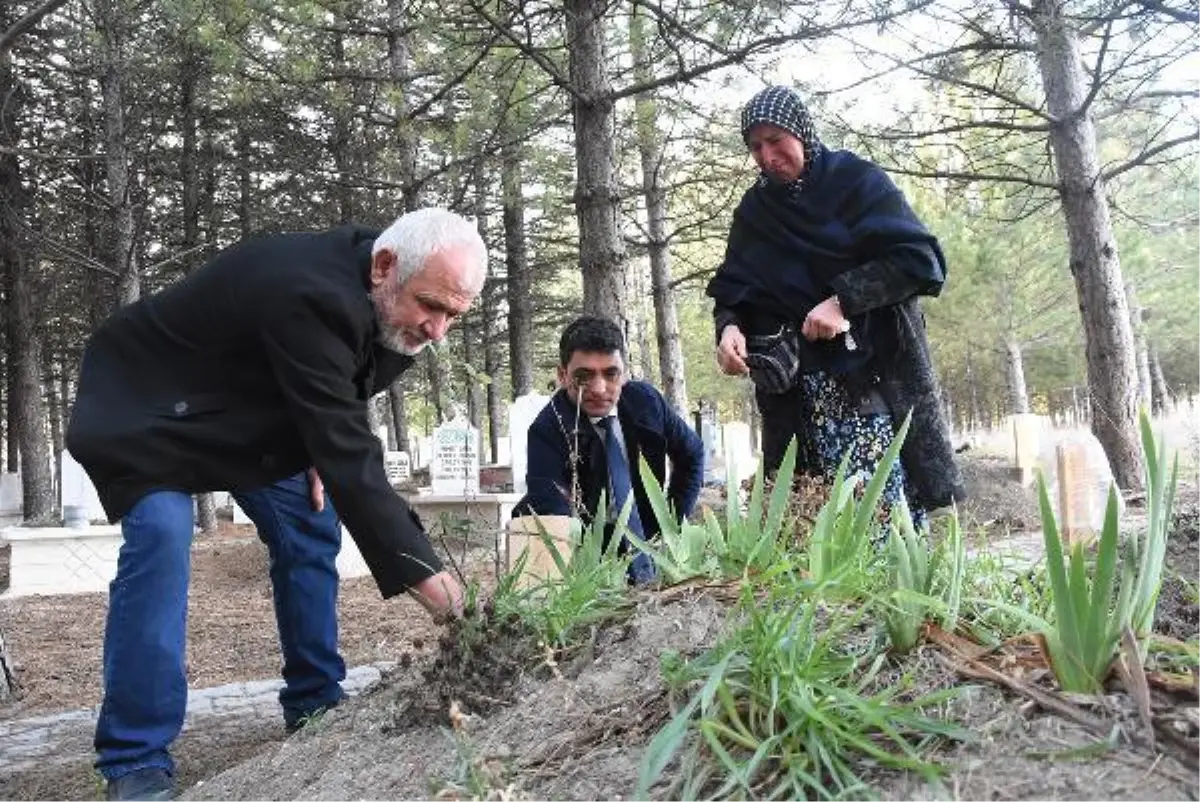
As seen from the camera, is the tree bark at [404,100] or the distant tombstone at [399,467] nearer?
the tree bark at [404,100]

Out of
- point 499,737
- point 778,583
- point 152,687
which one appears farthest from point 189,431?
point 778,583

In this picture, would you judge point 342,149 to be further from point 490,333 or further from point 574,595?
point 574,595

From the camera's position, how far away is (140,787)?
2.24m

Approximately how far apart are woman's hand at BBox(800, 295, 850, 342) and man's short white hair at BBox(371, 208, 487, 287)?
0.97 m

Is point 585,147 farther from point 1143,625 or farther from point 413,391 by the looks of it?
point 413,391

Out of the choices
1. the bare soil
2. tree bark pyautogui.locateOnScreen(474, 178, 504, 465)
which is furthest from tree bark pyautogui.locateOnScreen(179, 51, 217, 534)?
the bare soil

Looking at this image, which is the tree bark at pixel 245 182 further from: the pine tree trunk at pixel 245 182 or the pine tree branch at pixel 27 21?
the pine tree branch at pixel 27 21

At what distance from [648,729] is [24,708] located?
358 cm

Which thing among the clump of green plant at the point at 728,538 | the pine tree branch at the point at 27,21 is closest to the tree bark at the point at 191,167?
the pine tree branch at the point at 27,21

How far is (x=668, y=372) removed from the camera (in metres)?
13.2

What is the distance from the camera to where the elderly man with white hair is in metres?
2.21

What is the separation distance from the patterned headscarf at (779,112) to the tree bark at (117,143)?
8.20 m

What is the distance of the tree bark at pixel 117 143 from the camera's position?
9.73 metres

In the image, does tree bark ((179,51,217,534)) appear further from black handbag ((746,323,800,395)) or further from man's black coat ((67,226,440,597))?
black handbag ((746,323,800,395))
